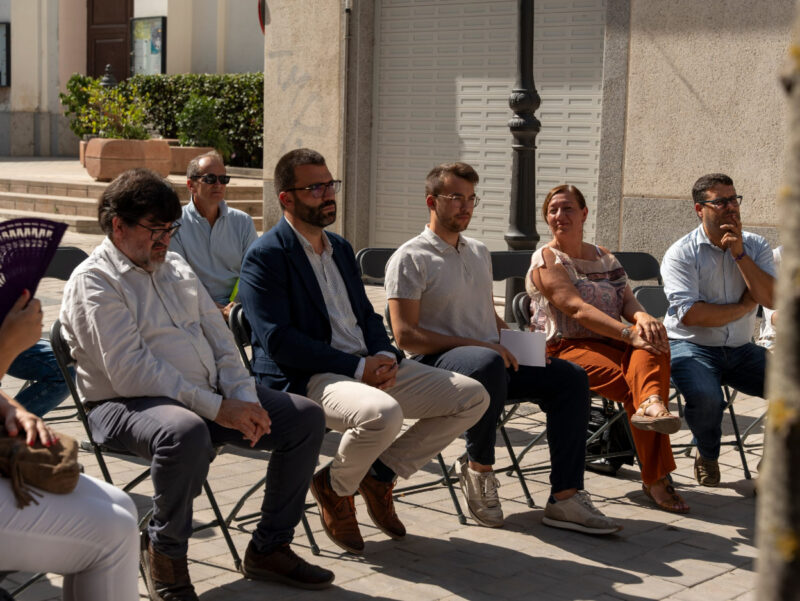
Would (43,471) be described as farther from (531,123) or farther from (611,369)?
(531,123)

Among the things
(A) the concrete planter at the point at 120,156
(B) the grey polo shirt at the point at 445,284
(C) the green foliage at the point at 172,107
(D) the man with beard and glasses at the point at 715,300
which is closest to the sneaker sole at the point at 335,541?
(B) the grey polo shirt at the point at 445,284

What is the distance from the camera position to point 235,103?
21703 mm

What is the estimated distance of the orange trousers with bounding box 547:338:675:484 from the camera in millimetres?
5332

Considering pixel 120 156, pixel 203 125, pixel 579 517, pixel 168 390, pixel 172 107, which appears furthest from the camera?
pixel 172 107

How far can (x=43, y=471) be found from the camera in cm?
302

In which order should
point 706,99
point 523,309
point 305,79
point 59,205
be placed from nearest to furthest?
point 523,309
point 706,99
point 305,79
point 59,205

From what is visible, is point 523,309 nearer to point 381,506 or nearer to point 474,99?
point 381,506

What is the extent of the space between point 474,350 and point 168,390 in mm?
1514

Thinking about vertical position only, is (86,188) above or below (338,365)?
above

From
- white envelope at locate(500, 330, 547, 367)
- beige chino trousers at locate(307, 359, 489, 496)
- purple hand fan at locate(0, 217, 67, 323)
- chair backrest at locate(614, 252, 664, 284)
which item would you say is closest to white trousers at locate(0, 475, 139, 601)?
purple hand fan at locate(0, 217, 67, 323)

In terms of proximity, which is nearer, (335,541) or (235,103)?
(335,541)

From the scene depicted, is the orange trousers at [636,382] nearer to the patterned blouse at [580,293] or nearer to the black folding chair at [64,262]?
the patterned blouse at [580,293]

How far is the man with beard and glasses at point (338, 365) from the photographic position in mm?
4559

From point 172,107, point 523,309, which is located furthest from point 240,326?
point 172,107
